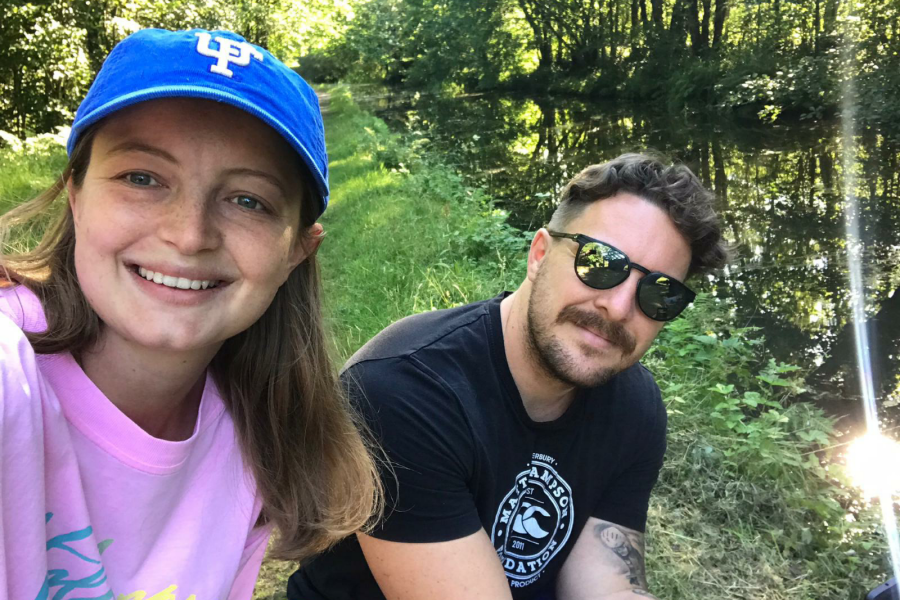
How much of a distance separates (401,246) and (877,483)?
Answer: 4.23 m

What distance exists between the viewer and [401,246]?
6.20 metres

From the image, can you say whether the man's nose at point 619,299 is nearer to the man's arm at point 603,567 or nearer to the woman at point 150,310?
the man's arm at point 603,567

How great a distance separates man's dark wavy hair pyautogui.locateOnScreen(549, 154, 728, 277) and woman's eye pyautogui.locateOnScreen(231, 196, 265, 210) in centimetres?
111

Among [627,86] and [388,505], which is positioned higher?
[627,86]

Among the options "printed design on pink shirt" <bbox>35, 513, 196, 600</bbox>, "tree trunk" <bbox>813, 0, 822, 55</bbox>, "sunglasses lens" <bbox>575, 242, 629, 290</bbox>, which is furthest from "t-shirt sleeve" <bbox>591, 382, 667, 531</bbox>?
"tree trunk" <bbox>813, 0, 822, 55</bbox>

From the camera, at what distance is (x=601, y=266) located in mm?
1874

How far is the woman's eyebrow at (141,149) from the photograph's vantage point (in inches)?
43.0

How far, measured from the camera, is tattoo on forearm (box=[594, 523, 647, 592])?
75.7 inches

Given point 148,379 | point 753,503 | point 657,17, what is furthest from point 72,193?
point 657,17

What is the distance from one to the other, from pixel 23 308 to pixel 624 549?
171 cm

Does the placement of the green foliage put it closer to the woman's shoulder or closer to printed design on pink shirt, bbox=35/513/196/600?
printed design on pink shirt, bbox=35/513/196/600

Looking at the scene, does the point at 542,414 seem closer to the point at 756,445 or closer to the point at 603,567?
the point at 603,567

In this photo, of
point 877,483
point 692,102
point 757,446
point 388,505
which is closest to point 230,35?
point 388,505

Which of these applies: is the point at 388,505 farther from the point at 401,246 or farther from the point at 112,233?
the point at 401,246
